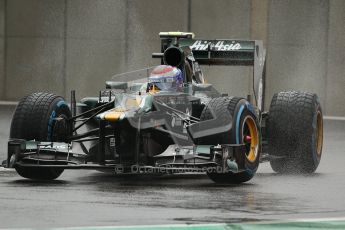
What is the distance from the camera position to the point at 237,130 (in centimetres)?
1341

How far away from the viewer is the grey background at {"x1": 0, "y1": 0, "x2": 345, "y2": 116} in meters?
27.9

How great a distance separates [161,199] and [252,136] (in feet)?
7.79

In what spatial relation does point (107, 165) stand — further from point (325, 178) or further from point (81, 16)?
point (81, 16)

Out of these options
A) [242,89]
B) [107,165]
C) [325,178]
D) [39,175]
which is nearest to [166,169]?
[107,165]

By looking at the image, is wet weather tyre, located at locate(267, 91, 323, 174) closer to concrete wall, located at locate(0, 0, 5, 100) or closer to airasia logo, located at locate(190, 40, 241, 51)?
airasia logo, located at locate(190, 40, 241, 51)

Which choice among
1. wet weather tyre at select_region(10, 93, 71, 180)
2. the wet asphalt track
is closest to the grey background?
the wet asphalt track

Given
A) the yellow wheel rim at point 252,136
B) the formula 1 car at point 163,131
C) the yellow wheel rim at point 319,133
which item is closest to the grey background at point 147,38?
the yellow wheel rim at point 319,133

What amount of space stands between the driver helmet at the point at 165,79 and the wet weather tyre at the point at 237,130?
104 cm

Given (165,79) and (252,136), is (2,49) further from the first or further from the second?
(252,136)

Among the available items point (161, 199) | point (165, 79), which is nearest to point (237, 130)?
point (165, 79)

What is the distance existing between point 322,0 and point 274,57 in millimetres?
1770

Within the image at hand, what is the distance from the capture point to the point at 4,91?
2897 cm

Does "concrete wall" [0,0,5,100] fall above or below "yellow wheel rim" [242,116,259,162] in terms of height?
above

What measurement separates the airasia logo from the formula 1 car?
77cm
